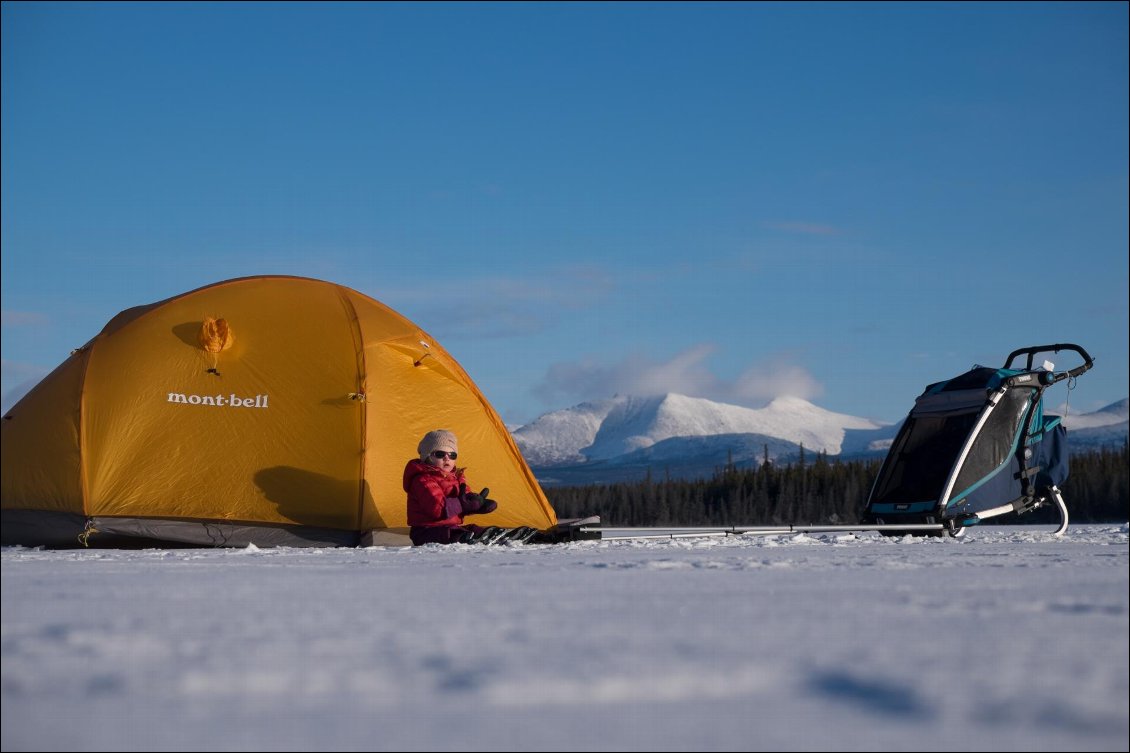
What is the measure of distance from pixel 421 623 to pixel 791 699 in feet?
3.36

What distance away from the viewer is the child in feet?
25.6

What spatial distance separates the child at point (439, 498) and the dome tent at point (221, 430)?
52 centimetres

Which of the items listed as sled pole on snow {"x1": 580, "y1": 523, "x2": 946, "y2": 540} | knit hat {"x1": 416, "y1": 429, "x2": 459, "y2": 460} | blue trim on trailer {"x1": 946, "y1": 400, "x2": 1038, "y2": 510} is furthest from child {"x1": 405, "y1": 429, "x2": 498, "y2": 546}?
blue trim on trailer {"x1": 946, "y1": 400, "x2": 1038, "y2": 510}

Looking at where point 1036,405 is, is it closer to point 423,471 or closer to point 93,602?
point 423,471

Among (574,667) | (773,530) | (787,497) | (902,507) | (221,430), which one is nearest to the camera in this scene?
(574,667)

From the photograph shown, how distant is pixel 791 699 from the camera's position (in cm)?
178

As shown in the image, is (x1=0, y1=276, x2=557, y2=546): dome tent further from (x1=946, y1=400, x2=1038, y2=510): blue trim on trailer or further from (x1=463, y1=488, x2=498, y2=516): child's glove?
(x1=946, y1=400, x2=1038, y2=510): blue trim on trailer

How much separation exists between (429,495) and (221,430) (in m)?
1.78

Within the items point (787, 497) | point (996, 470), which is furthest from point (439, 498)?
point (787, 497)

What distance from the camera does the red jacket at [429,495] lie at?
25.7 feet

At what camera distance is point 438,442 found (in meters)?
7.99

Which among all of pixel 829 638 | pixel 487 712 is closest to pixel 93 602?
pixel 487 712

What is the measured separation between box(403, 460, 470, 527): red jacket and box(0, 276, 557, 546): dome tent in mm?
499

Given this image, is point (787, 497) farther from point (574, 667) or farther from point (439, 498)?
point (574, 667)
